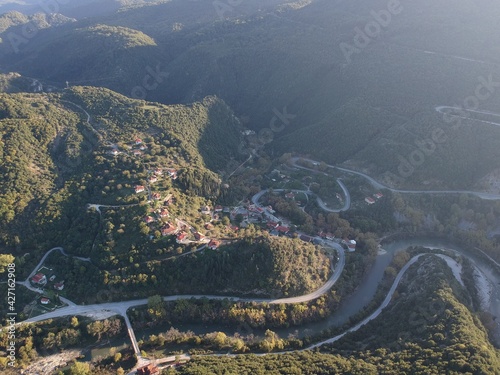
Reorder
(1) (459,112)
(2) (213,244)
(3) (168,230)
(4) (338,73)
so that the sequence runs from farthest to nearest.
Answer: (4) (338,73) < (1) (459,112) < (3) (168,230) < (2) (213,244)

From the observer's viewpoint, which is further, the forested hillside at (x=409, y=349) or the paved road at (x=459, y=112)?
the paved road at (x=459, y=112)

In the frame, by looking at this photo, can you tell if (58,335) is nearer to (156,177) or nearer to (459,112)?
(156,177)

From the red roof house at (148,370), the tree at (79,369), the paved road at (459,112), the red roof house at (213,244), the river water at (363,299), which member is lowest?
the river water at (363,299)

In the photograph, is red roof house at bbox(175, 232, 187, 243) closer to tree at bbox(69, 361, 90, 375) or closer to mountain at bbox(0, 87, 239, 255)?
mountain at bbox(0, 87, 239, 255)

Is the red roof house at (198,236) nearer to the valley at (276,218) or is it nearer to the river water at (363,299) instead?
the valley at (276,218)

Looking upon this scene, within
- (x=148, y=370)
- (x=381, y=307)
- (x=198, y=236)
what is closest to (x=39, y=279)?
(x=148, y=370)

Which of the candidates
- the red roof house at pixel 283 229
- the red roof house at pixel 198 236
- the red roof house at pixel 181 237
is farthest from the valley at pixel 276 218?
the red roof house at pixel 198 236

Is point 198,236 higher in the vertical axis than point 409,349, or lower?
higher

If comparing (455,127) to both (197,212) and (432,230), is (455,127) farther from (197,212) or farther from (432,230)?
(197,212)
